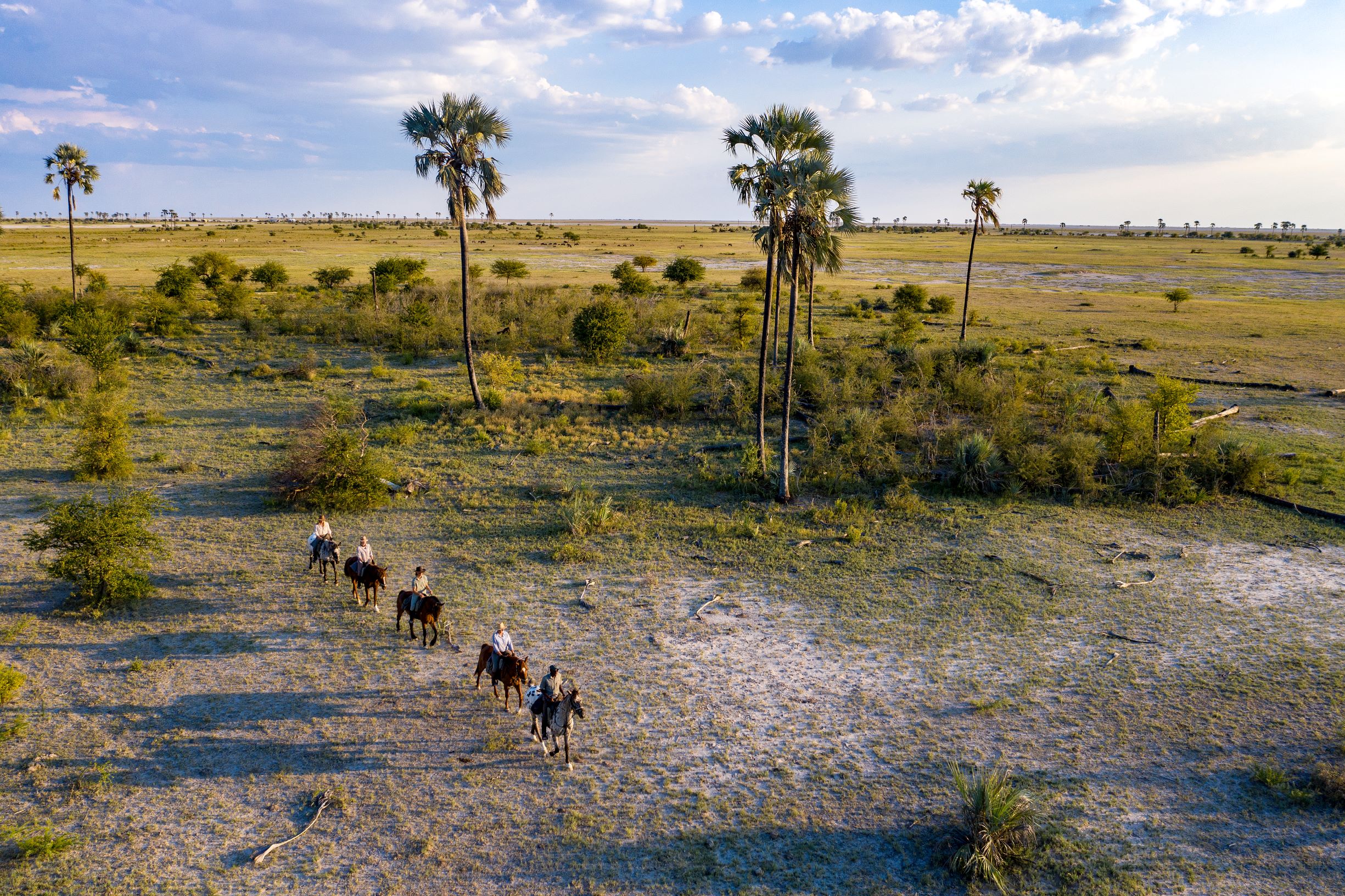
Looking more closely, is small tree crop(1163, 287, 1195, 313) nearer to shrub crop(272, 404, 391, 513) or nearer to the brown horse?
shrub crop(272, 404, 391, 513)

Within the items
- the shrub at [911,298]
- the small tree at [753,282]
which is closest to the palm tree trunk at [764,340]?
the shrub at [911,298]

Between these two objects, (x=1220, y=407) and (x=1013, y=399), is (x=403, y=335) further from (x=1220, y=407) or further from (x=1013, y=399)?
(x=1220, y=407)

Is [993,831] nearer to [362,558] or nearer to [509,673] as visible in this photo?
[509,673]

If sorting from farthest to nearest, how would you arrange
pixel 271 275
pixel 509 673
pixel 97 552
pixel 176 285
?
pixel 271 275, pixel 176 285, pixel 97 552, pixel 509 673

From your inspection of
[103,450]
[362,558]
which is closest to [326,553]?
[362,558]

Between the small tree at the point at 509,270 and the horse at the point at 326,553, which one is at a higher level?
the small tree at the point at 509,270

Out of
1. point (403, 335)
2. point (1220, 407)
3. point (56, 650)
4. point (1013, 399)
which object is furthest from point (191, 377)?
point (1220, 407)

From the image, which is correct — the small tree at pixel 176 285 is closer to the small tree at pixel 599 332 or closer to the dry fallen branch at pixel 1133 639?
the small tree at pixel 599 332
